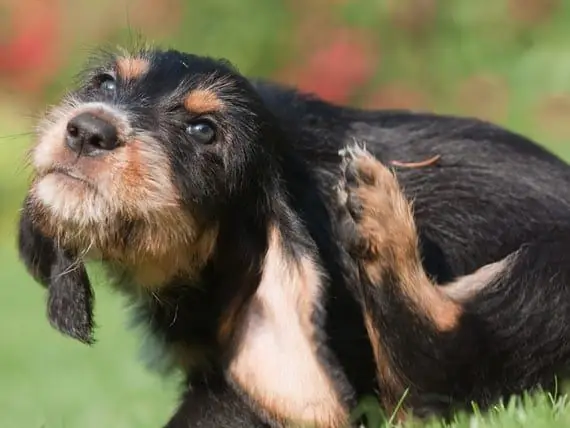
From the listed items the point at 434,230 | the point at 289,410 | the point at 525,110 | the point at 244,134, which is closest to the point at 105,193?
the point at 244,134

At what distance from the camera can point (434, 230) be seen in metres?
5.77

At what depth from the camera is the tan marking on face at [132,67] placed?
544 cm

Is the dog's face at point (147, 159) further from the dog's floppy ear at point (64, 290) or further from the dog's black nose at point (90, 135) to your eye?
the dog's floppy ear at point (64, 290)

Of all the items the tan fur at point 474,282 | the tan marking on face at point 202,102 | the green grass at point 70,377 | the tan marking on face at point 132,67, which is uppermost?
the tan marking on face at point 132,67

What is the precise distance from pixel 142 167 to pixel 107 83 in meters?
0.63

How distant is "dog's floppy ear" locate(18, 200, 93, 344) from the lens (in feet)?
18.6

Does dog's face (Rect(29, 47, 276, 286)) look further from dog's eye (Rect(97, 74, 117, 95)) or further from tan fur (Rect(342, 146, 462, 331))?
tan fur (Rect(342, 146, 462, 331))

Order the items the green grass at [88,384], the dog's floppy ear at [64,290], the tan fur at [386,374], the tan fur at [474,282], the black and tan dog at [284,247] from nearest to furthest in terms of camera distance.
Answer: the green grass at [88,384], the black and tan dog at [284,247], the tan fur at [386,374], the tan fur at [474,282], the dog's floppy ear at [64,290]

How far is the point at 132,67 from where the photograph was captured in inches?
215

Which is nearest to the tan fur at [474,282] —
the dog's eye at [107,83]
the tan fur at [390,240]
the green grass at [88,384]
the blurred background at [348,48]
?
the tan fur at [390,240]

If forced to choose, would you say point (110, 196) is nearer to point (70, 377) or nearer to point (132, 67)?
point (132, 67)

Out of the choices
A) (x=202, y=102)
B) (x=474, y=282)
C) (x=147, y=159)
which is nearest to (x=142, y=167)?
(x=147, y=159)

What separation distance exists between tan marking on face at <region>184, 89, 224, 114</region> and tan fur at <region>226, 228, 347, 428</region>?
56cm

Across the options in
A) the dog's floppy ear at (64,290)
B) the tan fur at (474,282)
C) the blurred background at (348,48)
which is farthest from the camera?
the blurred background at (348,48)
